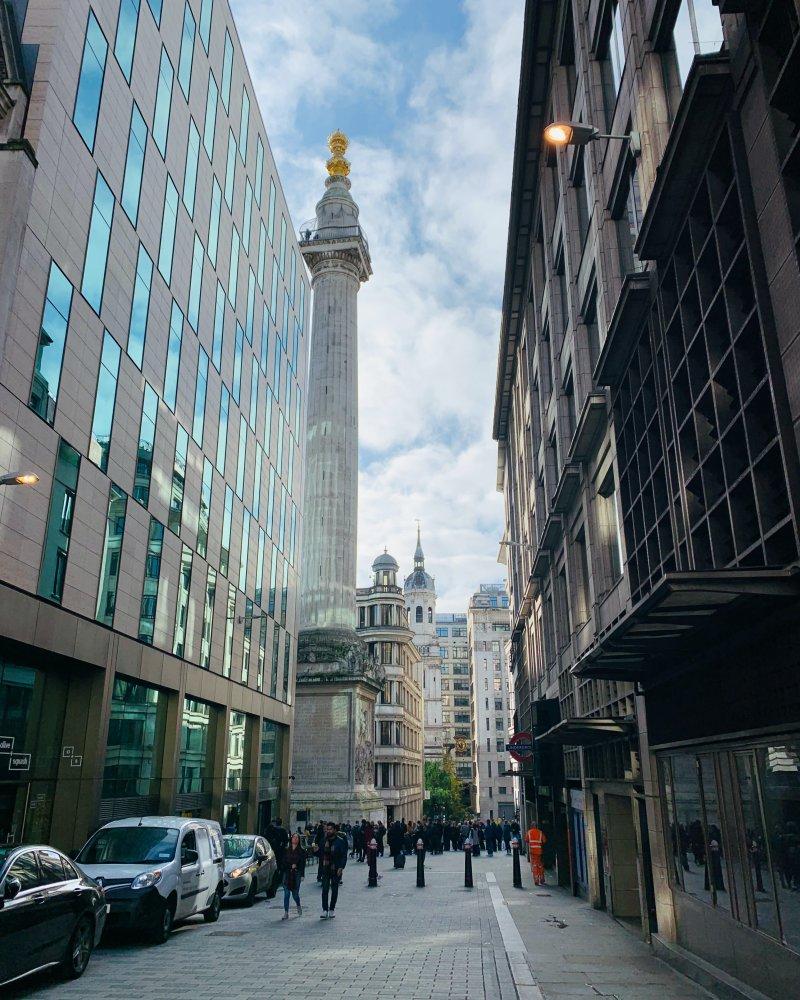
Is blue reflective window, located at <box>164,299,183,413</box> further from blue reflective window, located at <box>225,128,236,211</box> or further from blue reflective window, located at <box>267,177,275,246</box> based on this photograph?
blue reflective window, located at <box>267,177,275,246</box>

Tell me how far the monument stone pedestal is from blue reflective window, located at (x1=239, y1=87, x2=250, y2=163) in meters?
30.7

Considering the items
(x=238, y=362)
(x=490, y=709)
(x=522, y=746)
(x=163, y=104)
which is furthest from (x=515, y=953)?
(x=490, y=709)

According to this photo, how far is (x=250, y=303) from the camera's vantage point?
38344 millimetres

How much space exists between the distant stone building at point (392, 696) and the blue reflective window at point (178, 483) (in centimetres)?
4089

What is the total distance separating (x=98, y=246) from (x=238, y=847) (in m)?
16.5

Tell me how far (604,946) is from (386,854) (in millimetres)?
34081

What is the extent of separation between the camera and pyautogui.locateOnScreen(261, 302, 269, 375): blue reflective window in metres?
40.6

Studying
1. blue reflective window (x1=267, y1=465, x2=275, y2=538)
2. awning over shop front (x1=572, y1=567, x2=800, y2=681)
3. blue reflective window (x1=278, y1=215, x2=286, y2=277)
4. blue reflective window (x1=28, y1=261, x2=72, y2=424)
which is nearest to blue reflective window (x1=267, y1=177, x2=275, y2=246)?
blue reflective window (x1=278, y1=215, x2=286, y2=277)

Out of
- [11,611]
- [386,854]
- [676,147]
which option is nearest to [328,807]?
[386,854]

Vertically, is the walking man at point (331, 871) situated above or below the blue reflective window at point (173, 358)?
below

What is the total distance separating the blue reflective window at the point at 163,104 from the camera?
26.2 meters

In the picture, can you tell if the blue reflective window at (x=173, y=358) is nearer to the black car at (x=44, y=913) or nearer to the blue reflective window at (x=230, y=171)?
the blue reflective window at (x=230, y=171)

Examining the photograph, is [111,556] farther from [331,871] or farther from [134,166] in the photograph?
[134,166]

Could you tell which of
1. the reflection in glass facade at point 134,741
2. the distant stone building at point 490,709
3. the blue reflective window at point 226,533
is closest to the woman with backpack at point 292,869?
the reflection in glass facade at point 134,741
